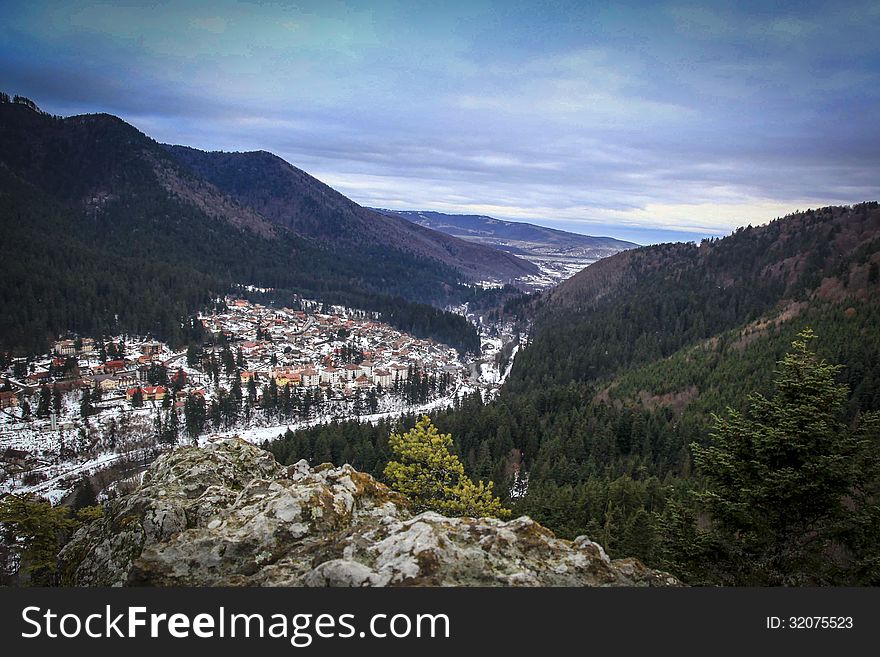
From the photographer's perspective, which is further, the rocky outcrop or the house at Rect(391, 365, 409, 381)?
the house at Rect(391, 365, 409, 381)

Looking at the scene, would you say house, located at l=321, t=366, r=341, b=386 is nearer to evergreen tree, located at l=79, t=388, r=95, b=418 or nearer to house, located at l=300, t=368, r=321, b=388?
house, located at l=300, t=368, r=321, b=388

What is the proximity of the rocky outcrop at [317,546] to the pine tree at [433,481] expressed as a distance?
1848 millimetres

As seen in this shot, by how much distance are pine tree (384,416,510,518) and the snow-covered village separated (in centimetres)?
4814

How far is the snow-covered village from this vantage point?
60.1 meters

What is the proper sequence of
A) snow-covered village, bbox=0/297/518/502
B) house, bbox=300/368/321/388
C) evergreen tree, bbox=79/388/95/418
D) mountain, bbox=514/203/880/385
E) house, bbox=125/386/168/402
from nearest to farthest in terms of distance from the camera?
snow-covered village, bbox=0/297/518/502 < evergreen tree, bbox=79/388/95/418 < house, bbox=125/386/168/402 < house, bbox=300/368/321/388 < mountain, bbox=514/203/880/385

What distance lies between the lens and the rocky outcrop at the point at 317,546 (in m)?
7.41

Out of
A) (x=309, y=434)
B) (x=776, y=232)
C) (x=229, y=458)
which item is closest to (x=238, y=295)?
(x=309, y=434)

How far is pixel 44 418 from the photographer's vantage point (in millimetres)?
68562

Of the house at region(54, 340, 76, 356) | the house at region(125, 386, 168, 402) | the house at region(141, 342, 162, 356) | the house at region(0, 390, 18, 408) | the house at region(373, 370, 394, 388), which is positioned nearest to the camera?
the house at region(0, 390, 18, 408)

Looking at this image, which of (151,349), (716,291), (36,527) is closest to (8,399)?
(151,349)

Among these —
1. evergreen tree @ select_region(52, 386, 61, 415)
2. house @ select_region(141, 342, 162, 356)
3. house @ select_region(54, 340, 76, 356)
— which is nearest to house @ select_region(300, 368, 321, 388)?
house @ select_region(141, 342, 162, 356)

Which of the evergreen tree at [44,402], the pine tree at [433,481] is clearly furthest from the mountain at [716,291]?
the pine tree at [433,481]

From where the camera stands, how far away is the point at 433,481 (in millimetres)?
13461

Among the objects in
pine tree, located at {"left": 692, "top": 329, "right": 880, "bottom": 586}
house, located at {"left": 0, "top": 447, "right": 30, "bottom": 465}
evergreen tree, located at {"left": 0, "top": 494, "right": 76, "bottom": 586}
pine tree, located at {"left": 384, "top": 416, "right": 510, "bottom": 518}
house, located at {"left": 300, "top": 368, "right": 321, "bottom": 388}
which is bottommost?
house, located at {"left": 0, "top": 447, "right": 30, "bottom": 465}
